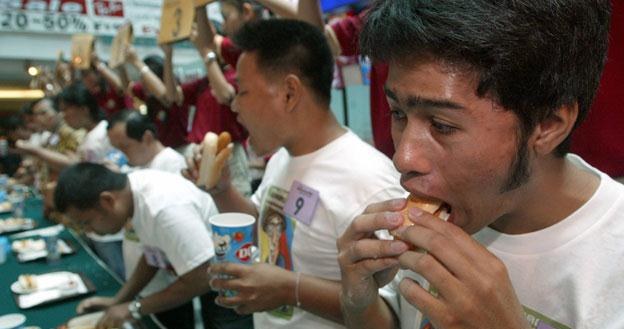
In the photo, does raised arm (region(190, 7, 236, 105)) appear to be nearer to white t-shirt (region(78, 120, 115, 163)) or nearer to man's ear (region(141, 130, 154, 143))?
man's ear (region(141, 130, 154, 143))

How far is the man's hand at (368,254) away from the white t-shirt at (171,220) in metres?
1.15

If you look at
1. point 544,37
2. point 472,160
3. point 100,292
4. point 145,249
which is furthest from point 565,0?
point 100,292

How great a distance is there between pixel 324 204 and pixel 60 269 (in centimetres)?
196

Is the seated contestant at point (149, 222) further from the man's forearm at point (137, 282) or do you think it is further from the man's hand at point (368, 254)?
the man's hand at point (368, 254)

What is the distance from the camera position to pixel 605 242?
710 mm

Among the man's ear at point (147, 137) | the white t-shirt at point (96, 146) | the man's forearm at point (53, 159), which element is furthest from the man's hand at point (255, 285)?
the man's forearm at point (53, 159)

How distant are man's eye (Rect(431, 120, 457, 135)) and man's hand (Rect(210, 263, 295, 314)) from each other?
2.37ft

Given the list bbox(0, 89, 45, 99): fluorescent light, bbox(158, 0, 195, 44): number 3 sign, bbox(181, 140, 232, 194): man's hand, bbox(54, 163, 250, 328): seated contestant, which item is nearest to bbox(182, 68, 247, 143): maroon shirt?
bbox(158, 0, 195, 44): number 3 sign

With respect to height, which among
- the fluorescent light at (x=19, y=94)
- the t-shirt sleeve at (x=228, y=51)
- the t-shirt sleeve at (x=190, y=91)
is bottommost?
the fluorescent light at (x=19, y=94)

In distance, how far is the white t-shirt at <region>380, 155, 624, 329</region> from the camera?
0.70 meters

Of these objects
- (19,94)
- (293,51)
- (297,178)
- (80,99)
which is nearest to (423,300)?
(297,178)

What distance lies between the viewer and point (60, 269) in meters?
2.46

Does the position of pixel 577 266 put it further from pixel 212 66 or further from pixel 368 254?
pixel 212 66

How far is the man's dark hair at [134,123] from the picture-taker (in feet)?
10.3
